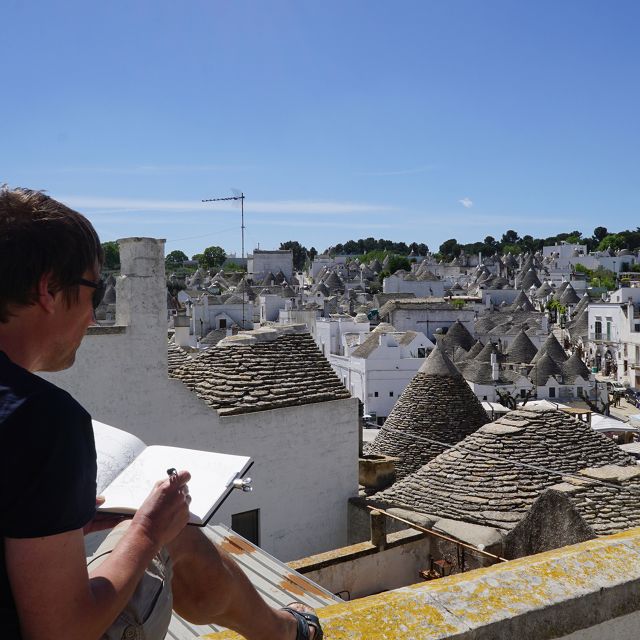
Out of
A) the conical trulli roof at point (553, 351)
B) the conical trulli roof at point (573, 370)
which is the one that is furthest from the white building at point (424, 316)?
the conical trulli roof at point (573, 370)

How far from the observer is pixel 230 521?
9859mm

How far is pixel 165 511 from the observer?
2139 millimetres

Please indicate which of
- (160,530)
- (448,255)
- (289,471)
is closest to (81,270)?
(160,530)

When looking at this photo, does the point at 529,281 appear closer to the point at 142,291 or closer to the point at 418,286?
the point at 418,286

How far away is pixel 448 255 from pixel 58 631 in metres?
159

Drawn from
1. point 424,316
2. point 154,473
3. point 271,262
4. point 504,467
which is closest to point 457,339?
point 424,316

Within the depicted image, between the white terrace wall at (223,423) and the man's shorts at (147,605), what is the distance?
287 inches

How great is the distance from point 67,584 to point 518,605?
145cm

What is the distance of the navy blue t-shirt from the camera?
160 centimetres

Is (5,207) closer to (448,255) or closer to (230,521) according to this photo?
(230,521)

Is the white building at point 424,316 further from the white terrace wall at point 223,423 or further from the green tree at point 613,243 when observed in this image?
the green tree at point 613,243

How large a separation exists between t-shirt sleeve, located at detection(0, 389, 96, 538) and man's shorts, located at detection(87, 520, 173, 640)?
0.44m

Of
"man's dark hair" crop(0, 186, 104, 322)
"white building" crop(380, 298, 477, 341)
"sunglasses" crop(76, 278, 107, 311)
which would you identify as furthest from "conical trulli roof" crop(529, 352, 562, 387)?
"man's dark hair" crop(0, 186, 104, 322)

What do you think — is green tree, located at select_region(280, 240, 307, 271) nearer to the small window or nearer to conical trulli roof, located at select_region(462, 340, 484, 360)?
conical trulli roof, located at select_region(462, 340, 484, 360)
